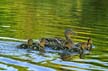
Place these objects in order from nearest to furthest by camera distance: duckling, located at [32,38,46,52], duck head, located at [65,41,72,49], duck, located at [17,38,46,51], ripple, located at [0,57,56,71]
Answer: ripple, located at [0,57,56,71] → duck, located at [17,38,46,51] → duckling, located at [32,38,46,52] → duck head, located at [65,41,72,49]

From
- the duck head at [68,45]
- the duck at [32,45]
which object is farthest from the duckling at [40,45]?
the duck head at [68,45]

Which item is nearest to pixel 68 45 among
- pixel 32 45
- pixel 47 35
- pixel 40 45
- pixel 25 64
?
pixel 40 45

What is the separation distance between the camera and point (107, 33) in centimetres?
2339

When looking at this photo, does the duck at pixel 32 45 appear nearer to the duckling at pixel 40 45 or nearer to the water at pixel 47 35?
the duckling at pixel 40 45

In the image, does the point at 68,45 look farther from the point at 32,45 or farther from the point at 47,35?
the point at 47,35

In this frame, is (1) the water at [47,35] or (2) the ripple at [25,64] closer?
(2) the ripple at [25,64]

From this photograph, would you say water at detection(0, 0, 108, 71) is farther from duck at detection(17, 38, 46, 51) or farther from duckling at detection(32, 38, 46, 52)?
duckling at detection(32, 38, 46, 52)

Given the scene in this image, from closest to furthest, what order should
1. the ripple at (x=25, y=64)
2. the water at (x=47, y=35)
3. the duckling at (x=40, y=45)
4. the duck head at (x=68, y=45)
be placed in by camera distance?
the ripple at (x=25, y=64) < the water at (x=47, y=35) < the duckling at (x=40, y=45) < the duck head at (x=68, y=45)

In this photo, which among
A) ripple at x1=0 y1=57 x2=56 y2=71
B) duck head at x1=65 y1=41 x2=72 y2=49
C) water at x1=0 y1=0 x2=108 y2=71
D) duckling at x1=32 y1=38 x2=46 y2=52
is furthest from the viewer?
duck head at x1=65 y1=41 x2=72 y2=49

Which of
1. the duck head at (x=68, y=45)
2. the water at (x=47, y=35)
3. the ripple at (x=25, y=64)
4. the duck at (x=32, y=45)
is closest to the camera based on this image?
the ripple at (x=25, y=64)

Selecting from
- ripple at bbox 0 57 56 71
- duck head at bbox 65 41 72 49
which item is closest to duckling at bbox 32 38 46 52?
duck head at bbox 65 41 72 49

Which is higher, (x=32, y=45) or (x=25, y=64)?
(x=32, y=45)

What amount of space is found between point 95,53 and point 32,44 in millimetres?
2628

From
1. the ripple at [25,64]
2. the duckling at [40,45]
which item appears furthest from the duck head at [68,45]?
the ripple at [25,64]
